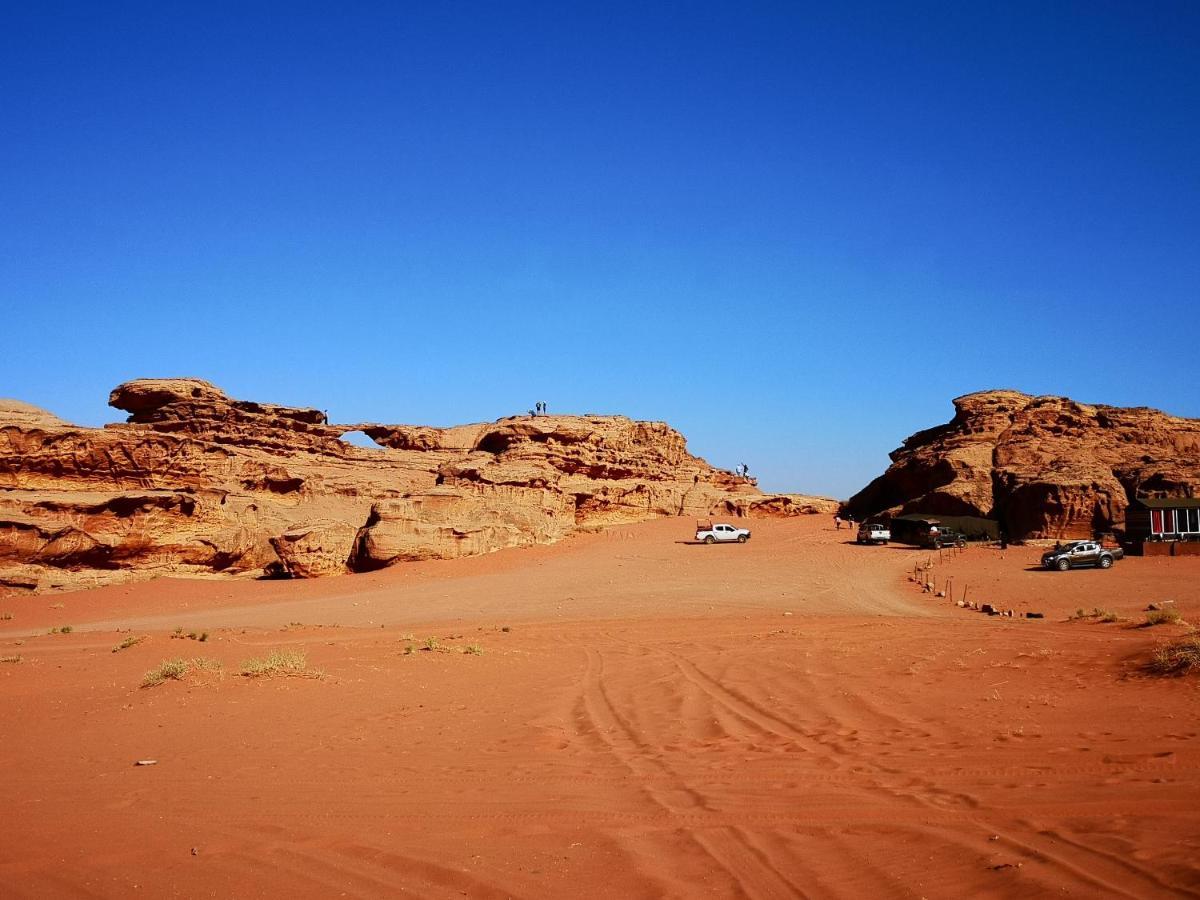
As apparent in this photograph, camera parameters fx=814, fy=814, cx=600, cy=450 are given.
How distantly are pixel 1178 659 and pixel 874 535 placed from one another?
29717mm

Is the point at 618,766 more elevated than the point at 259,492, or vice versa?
the point at 259,492

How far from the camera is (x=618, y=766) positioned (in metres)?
7.81

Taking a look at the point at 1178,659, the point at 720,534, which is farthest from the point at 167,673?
the point at 720,534

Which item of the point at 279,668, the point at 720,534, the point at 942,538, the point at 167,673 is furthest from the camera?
the point at 720,534

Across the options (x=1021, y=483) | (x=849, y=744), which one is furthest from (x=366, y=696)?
(x=1021, y=483)

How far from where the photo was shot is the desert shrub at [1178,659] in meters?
10.3

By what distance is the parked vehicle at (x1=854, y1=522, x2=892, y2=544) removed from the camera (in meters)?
39.7

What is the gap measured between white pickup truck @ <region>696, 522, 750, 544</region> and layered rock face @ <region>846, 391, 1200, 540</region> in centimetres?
976

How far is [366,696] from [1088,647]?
11.5 metres

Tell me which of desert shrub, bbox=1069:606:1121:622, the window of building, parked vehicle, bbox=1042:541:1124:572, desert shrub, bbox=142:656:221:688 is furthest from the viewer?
the window of building

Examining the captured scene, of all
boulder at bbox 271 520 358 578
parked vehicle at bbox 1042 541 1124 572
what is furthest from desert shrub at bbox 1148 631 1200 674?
boulder at bbox 271 520 358 578

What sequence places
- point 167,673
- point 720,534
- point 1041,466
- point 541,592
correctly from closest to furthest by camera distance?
point 167,673
point 541,592
point 720,534
point 1041,466

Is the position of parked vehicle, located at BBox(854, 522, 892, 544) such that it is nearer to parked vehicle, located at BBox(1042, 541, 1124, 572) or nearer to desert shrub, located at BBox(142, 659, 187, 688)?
parked vehicle, located at BBox(1042, 541, 1124, 572)

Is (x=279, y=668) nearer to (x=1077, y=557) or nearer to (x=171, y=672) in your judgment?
(x=171, y=672)
